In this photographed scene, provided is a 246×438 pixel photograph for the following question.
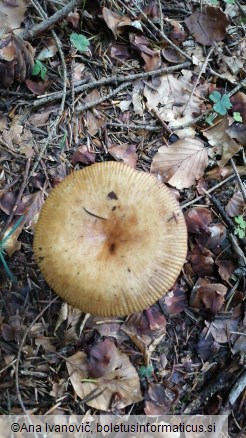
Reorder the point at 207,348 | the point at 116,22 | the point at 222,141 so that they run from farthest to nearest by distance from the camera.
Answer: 1. the point at 116,22
2. the point at 222,141
3. the point at 207,348

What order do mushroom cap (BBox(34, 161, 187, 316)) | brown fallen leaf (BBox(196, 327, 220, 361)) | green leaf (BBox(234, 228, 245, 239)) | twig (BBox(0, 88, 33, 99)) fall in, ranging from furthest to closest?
1. twig (BBox(0, 88, 33, 99))
2. green leaf (BBox(234, 228, 245, 239))
3. brown fallen leaf (BBox(196, 327, 220, 361))
4. mushroom cap (BBox(34, 161, 187, 316))

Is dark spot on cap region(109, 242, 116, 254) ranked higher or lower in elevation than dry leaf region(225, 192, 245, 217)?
higher

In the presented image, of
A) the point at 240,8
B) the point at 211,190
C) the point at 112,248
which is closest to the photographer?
the point at 112,248

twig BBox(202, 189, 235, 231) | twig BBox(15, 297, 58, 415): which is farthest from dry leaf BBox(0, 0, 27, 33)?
twig BBox(15, 297, 58, 415)

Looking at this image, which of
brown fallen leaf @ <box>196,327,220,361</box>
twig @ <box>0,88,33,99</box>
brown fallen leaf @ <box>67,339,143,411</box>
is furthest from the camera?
twig @ <box>0,88,33,99</box>

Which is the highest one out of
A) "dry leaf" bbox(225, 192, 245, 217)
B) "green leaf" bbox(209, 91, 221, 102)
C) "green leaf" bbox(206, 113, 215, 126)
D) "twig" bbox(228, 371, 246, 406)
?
"green leaf" bbox(209, 91, 221, 102)

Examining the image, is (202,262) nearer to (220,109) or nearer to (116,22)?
(220,109)

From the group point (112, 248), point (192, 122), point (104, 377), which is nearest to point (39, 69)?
point (192, 122)

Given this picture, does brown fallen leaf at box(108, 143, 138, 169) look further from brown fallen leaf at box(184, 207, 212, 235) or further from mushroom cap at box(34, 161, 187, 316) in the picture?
mushroom cap at box(34, 161, 187, 316)
